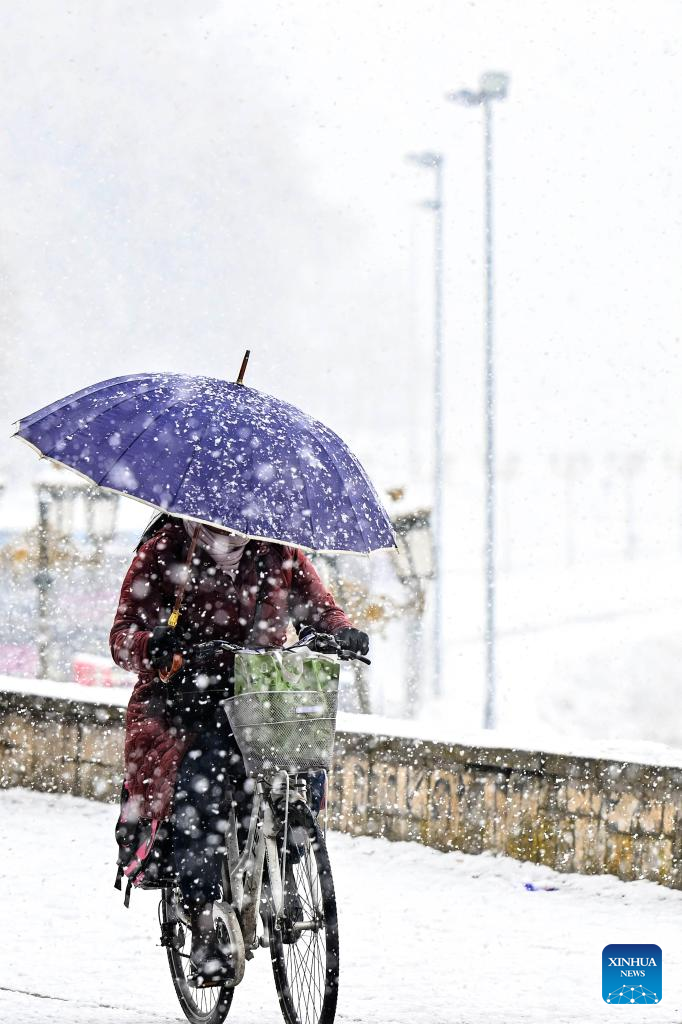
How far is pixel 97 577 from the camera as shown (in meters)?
19.1

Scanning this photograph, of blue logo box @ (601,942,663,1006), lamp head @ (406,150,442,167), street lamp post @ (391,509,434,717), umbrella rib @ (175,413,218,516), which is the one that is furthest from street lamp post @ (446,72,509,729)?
umbrella rib @ (175,413,218,516)

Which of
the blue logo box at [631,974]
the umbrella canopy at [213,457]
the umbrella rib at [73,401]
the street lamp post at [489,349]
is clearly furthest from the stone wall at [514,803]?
the street lamp post at [489,349]

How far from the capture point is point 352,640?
12.7 feet

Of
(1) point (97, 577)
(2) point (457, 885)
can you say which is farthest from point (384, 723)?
(1) point (97, 577)

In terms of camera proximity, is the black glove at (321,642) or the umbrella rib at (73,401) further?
the umbrella rib at (73,401)

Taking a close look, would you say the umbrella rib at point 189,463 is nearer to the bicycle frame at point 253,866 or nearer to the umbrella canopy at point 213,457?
the umbrella canopy at point 213,457

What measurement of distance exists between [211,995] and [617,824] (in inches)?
104

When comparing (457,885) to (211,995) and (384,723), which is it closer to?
(384,723)

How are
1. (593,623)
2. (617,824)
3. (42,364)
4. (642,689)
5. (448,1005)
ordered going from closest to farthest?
(448,1005) → (617,824) → (642,689) → (593,623) → (42,364)

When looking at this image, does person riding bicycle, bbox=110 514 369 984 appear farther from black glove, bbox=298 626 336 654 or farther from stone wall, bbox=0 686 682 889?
stone wall, bbox=0 686 682 889

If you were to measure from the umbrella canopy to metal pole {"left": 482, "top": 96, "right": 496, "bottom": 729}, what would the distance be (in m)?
12.0

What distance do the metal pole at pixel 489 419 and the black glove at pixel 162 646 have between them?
12.4 m

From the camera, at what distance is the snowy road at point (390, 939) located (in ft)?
14.4

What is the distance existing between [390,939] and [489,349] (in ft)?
40.0
